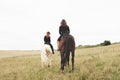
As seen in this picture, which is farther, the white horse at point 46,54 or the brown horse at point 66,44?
the white horse at point 46,54

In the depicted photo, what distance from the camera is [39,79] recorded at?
17156mm

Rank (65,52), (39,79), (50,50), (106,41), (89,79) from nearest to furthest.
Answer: (89,79)
(39,79)
(65,52)
(50,50)
(106,41)

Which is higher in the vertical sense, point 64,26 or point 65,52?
point 64,26

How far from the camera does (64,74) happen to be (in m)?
18.0

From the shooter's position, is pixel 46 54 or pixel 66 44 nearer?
pixel 66 44

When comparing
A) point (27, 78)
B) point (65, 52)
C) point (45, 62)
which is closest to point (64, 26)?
point (65, 52)

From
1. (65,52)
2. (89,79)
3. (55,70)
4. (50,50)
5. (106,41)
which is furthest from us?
(106,41)

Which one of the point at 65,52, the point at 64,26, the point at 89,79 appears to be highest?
the point at 64,26

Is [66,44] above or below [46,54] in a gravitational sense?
above

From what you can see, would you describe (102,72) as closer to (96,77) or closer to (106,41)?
(96,77)

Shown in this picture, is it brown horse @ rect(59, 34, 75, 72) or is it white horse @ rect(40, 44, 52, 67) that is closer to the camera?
brown horse @ rect(59, 34, 75, 72)

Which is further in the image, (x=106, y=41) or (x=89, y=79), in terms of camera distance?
(x=106, y=41)

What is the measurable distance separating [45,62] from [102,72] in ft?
21.4

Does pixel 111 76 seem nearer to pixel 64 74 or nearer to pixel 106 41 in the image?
pixel 64 74
